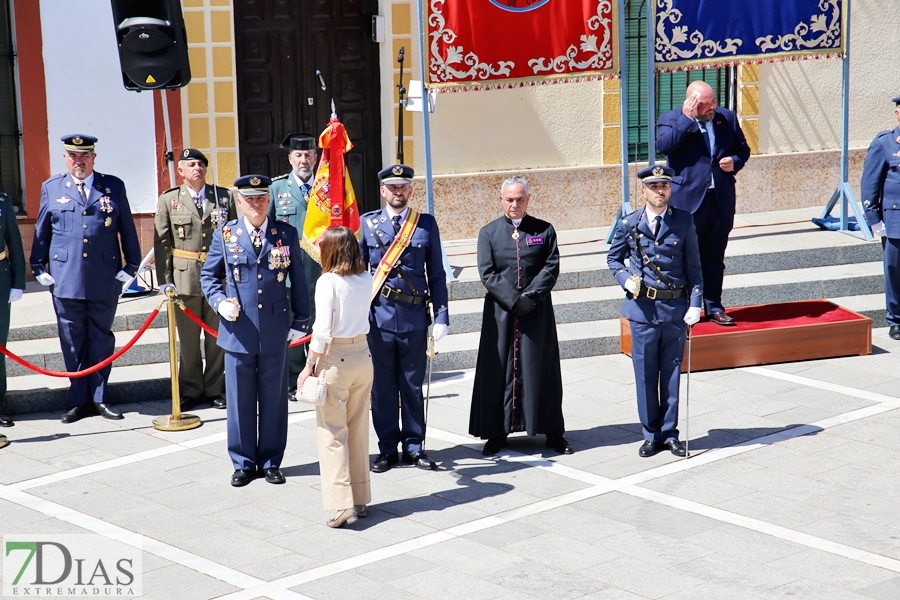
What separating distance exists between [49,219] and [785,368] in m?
6.00

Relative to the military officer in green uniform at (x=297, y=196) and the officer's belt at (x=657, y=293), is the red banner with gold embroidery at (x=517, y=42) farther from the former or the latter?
the officer's belt at (x=657, y=293)

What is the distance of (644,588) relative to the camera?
581cm

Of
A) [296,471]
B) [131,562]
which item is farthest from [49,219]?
[131,562]

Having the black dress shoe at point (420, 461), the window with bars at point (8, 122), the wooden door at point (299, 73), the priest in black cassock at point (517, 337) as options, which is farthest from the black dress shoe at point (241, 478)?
the wooden door at point (299, 73)

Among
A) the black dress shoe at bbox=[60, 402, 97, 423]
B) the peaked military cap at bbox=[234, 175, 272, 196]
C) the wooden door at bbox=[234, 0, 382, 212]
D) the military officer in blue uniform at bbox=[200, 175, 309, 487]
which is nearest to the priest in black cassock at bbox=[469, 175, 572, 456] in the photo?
the military officer in blue uniform at bbox=[200, 175, 309, 487]

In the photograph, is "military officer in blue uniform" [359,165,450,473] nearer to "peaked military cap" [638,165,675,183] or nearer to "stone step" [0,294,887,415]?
"peaked military cap" [638,165,675,183]

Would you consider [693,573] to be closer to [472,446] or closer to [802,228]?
[472,446]

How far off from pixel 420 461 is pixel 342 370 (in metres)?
1.34

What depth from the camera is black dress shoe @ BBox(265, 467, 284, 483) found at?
7.40m

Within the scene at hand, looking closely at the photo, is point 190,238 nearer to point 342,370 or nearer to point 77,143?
point 77,143

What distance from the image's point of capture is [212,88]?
11883 mm

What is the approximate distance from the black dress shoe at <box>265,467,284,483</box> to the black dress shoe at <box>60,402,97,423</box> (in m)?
2.04

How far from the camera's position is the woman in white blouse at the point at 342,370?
6.50 m

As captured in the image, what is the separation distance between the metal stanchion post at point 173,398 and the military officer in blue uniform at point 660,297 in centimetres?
319
